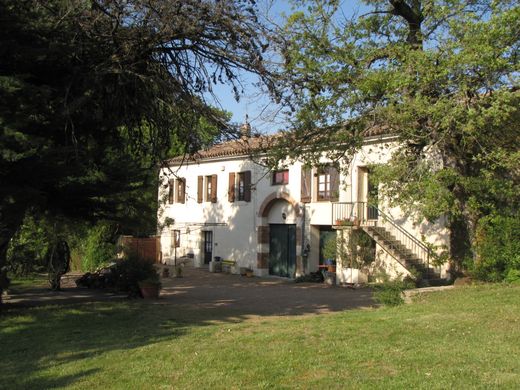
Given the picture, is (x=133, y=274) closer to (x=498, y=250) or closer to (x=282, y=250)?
(x=498, y=250)

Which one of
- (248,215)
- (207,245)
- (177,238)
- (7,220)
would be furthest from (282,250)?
(7,220)

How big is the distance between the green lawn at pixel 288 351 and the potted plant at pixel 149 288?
15.1 ft

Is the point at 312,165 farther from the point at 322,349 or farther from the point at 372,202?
the point at 322,349

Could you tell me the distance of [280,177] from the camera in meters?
26.6

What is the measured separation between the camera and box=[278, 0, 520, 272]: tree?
39.1 ft

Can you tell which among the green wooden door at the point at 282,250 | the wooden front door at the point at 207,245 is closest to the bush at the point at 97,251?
the wooden front door at the point at 207,245

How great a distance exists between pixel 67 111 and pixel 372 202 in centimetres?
711

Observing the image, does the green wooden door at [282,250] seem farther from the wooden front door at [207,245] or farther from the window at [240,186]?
the wooden front door at [207,245]

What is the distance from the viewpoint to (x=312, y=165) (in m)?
15.1

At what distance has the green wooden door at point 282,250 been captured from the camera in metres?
26.3

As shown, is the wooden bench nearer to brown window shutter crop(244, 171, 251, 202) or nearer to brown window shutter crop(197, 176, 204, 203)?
brown window shutter crop(244, 171, 251, 202)

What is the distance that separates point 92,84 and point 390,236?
13.3 metres

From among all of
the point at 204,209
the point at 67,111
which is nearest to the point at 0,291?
the point at 67,111

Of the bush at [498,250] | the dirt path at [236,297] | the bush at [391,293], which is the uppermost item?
the bush at [498,250]
